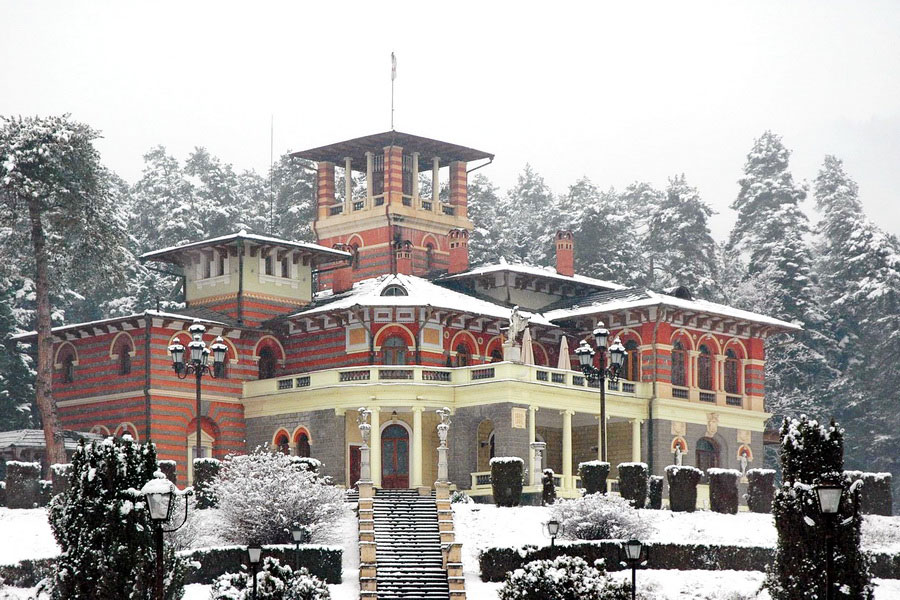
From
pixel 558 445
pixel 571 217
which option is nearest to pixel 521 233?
pixel 571 217

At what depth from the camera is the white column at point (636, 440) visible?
65.6 m

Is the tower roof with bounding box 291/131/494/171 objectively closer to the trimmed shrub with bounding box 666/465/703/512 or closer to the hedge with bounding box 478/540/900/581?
the trimmed shrub with bounding box 666/465/703/512

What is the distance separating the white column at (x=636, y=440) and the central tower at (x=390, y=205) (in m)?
13.1

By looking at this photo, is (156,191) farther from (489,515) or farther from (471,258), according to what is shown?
(489,515)

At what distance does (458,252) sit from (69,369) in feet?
57.9

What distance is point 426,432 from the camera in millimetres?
62656

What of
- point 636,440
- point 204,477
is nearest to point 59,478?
point 204,477

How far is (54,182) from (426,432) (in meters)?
17.5

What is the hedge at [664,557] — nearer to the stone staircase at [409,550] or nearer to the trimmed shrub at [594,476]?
the stone staircase at [409,550]

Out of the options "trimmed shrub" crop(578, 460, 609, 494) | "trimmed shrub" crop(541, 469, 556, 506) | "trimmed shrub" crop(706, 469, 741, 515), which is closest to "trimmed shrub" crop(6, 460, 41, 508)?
"trimmed shrub" crop(541, 469, 556, 506)

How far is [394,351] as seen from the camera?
6419 centimetres

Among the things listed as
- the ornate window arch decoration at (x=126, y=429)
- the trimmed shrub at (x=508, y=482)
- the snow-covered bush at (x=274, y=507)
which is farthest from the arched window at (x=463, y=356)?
the snow-covered bush at (x=274, y=507)

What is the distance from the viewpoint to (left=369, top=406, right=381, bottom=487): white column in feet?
196

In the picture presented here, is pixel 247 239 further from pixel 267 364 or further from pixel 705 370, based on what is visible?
pixel 705 370
